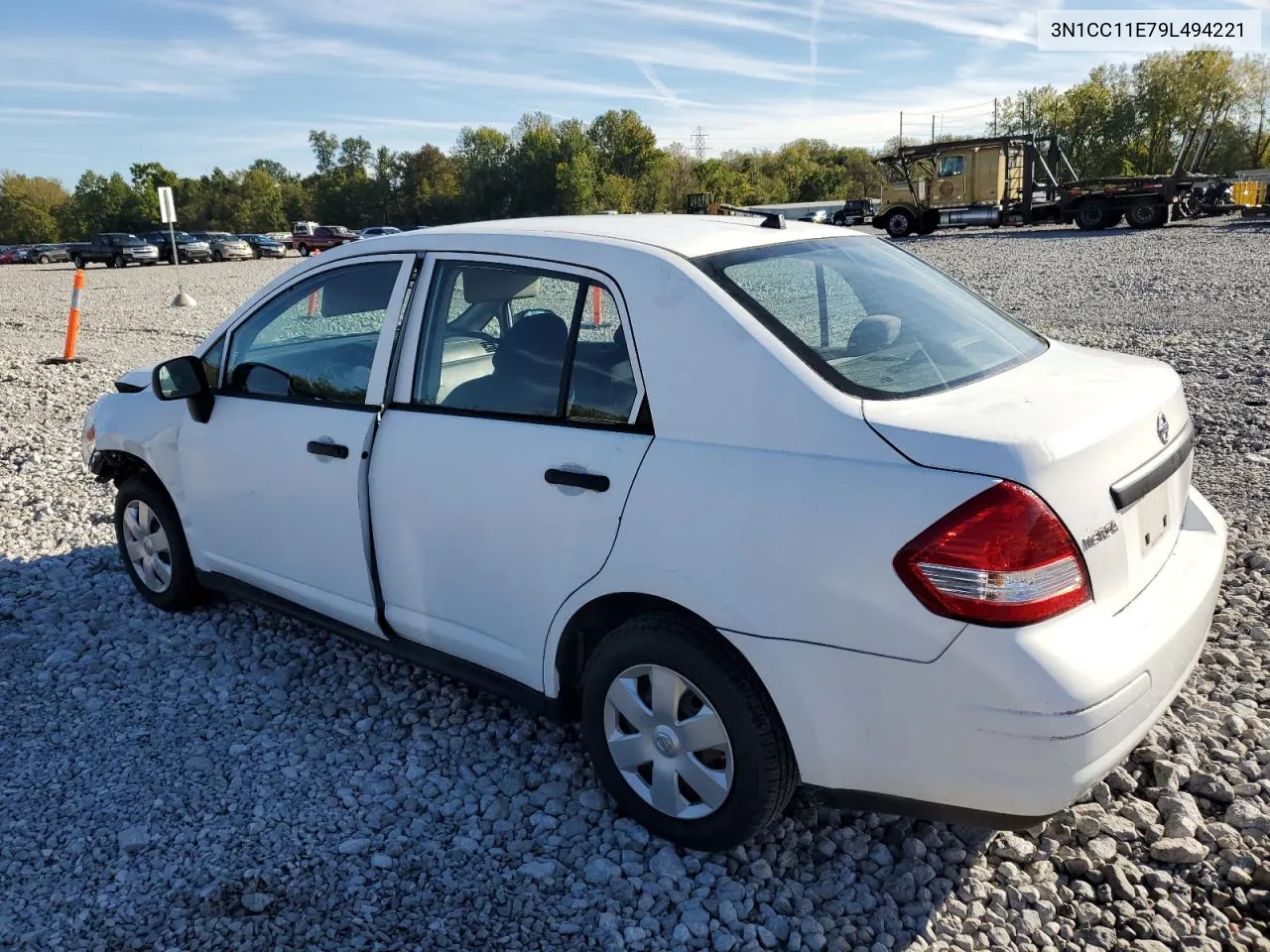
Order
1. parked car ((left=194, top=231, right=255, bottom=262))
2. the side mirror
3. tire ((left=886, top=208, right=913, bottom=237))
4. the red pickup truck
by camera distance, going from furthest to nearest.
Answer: the red pickup truck, parked car ((left=194, top=231, right=255, bottom=262)), tire ((left=886, top=208, right=913, bottom=237)), the side mirror

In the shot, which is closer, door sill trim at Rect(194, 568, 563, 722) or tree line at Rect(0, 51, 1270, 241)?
door sill trim at Rect(194, 568, 563, 722)

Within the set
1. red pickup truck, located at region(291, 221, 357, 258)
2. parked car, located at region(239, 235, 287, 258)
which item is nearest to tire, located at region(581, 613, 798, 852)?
red pickup truck, located at region(291, 221, 357, 258)

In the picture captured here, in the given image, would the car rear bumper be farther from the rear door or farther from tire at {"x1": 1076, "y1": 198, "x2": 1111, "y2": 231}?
tire at {"x1": 1076, "y1": 198, "x2": 1111, "y2": 231}

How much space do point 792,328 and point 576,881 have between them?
5.53 ft

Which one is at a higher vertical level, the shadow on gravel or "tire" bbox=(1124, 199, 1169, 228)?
"tire" bbox=(1124, 199, 1169, 228)

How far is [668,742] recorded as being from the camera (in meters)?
2.79

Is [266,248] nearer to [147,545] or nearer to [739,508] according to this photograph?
[147,545]

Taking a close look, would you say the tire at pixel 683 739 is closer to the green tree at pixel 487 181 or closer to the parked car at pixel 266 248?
the parked car at pixel 266 248

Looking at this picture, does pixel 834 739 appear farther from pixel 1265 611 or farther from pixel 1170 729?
pixel 1265 611

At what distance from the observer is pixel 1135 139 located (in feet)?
246

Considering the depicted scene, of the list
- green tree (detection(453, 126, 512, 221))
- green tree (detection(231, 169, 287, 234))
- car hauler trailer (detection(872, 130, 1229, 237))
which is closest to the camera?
car hauler trailer (detection(872, 130, 1229, 237))

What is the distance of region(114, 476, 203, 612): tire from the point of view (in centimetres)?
454

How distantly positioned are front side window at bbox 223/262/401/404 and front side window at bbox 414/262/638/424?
0.28 meters

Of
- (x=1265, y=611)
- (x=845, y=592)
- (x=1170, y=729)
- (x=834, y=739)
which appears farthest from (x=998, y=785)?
(x=1265, y=611)
